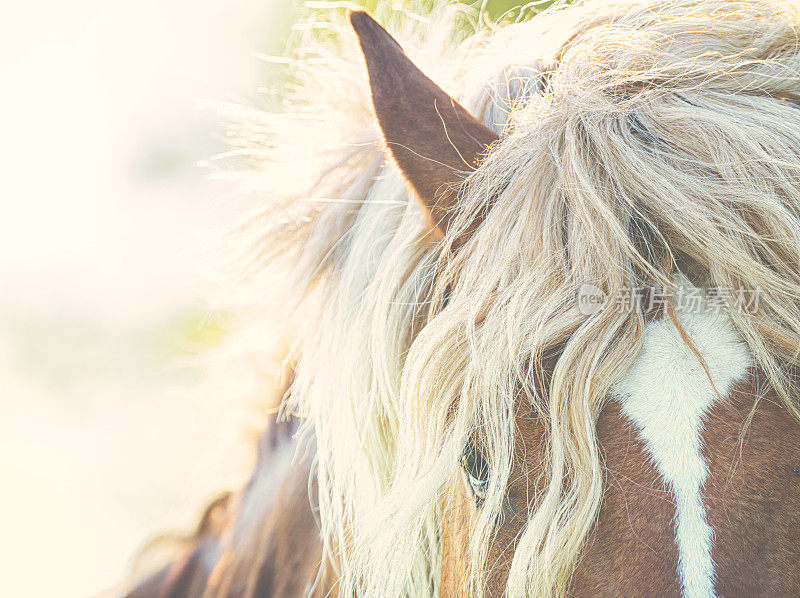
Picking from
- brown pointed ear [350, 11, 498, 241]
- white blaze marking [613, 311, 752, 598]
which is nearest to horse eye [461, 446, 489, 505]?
white blaze marking [613, 311, 752, 598]

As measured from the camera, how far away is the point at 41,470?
5.30 meters

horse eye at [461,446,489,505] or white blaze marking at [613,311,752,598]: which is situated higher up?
white blaze marking at [613,311,752,598]

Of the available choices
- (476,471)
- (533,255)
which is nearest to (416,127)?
(533,255)

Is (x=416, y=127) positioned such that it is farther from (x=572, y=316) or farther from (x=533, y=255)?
(x=572, y=316)

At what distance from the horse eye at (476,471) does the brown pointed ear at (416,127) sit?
0.35m

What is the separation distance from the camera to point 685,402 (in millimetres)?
804

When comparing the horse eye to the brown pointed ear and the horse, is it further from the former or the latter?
the brown pointed ear

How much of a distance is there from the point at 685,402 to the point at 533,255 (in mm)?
276

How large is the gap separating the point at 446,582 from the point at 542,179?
65 cm

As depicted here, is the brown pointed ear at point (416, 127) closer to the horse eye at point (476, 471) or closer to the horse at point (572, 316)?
the horse at point (572, 316)

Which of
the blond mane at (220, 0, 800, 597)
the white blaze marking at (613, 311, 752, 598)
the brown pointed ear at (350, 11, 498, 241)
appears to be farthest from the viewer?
the brown pointed ear at (350, 11, 498, 241)

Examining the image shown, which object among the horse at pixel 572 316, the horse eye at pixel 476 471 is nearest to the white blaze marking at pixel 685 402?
the horse at pixel 572 316

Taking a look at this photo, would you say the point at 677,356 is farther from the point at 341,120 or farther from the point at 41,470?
the point at 41,470

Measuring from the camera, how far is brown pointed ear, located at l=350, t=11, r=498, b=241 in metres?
1.03
